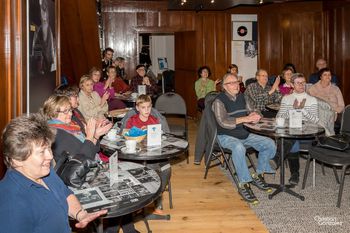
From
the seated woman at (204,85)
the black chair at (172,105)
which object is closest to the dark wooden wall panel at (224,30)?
the seated woman at (204,85)

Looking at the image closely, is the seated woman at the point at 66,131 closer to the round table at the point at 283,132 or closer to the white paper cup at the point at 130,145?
the white paper cup at the point at 130,145

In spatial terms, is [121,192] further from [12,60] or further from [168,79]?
[168,79]

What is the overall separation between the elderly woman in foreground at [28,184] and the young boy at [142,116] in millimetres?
2150

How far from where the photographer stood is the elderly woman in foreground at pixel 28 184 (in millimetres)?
1495

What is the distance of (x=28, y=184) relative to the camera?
1.61 metres

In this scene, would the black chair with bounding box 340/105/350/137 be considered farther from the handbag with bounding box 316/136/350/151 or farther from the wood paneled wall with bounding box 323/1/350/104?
the wood paneled wall with bounding box 323/1/350/104

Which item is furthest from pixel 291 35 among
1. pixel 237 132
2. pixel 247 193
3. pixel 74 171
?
pixel 74 171

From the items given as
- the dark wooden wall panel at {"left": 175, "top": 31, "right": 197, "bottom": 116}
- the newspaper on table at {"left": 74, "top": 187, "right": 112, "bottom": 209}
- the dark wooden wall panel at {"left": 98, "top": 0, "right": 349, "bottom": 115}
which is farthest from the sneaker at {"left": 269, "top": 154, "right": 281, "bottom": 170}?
the dark wooden wall panel at {"left": 98, "top": 0, "right": 349, "bottom": 115}

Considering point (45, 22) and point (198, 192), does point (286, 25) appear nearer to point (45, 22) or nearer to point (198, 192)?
point (198, 192)

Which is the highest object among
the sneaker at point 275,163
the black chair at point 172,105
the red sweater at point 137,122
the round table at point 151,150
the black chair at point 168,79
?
the black chair at point 168,79

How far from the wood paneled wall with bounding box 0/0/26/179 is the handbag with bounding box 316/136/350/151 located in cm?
303

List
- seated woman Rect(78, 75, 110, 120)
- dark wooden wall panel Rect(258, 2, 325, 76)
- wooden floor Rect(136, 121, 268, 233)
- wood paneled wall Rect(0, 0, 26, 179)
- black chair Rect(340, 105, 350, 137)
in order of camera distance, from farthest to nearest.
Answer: dark wooden wall panel Rect(258, 2, 325, 76)
seated woman Rect(78, 75, 110, 120)
black chair Rect(340, 105, 350, 137)
wooden floor Rect(136, 121, 268, 233)
wood paneled wall Rect(0, 0, 26, 179)

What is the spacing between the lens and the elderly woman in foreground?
1.50 m

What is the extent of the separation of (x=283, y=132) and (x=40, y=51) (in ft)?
8.04
